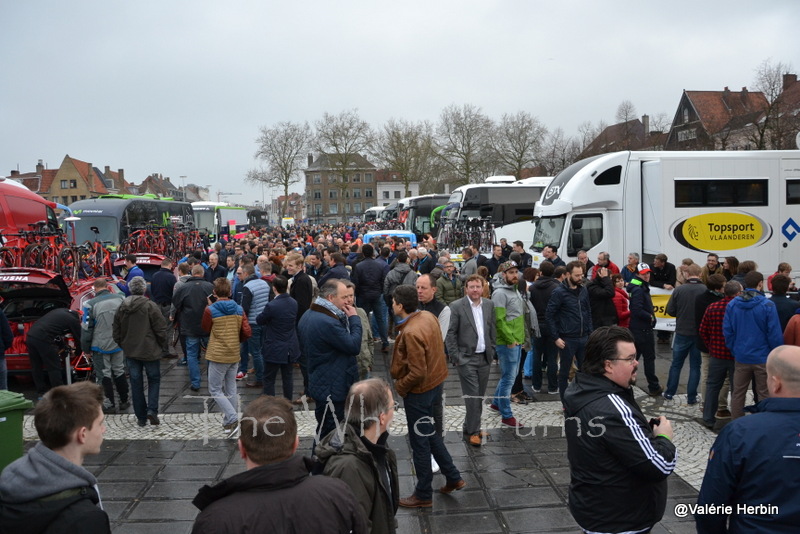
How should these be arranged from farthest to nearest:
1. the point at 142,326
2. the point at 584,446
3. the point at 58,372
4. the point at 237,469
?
the point at 58,372 → the point at 142,326 → the point at 237,469 → the point at 584,446

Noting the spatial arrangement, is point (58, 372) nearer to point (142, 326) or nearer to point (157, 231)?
point (142, 326)

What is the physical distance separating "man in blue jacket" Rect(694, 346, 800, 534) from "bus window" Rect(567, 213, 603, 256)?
11.9 meters

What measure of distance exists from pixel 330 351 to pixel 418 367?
2.99 feet

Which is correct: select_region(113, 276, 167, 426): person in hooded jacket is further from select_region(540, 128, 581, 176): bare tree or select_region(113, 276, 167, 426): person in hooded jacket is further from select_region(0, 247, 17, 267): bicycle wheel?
select_region(540, 128, 581, 176): bare tree

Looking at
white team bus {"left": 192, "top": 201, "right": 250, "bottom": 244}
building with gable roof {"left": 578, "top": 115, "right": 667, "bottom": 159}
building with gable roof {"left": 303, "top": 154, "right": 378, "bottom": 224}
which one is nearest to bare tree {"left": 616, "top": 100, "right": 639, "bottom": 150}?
building with gable roof {"left": 578, "top": 115, "right": 667, "bottom": 159}

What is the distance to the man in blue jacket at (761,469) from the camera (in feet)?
8.25

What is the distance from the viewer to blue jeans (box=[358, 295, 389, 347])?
10.9 meters

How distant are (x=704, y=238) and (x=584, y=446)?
12252 millimetres

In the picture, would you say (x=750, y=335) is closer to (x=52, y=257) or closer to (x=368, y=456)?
(x=368, y=456)

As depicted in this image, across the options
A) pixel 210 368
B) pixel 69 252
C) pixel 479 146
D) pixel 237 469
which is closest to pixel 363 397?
pixel 237 469

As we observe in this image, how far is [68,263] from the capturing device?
42.5 feet

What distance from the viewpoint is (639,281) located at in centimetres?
846

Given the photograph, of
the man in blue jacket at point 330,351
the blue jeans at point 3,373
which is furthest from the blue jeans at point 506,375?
the blue jeans at point 3,373

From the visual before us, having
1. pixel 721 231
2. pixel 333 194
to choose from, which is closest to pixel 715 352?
pixel 721 231
